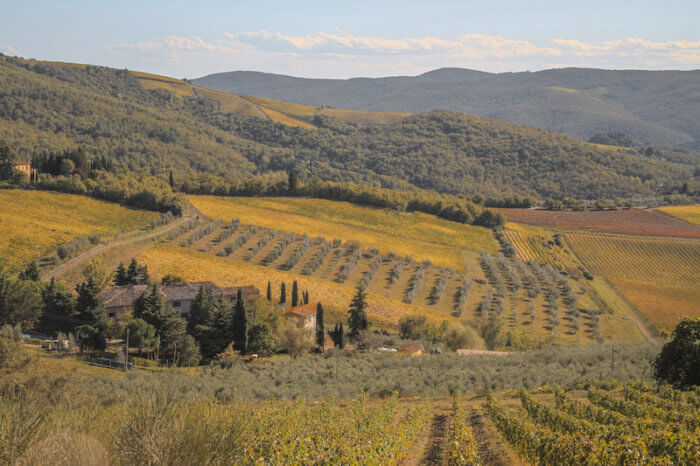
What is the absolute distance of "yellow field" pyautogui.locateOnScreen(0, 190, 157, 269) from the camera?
46.6 metres

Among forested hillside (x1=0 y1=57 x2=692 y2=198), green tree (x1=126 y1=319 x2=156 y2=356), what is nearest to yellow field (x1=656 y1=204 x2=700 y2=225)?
forested hillside (x1=0 y1=57 x2=692 y2=198)

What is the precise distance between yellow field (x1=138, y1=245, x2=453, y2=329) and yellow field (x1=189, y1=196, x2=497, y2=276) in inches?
609

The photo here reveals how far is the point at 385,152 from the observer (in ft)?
594

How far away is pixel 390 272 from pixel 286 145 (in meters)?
135

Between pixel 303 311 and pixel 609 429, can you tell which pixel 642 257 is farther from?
pixel 609 429

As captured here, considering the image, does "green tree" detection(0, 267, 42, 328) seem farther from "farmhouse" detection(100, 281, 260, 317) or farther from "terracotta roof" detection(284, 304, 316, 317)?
"terracotta roof" detection(284, 304, 316, 317)

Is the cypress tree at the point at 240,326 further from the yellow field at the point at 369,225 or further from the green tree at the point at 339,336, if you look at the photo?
the yellow field at the point at 369,225

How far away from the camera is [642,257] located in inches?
2692

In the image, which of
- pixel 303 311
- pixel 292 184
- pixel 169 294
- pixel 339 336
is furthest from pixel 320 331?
pixel 292 184

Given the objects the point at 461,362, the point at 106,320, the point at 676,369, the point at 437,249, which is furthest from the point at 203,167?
the point at 676,369

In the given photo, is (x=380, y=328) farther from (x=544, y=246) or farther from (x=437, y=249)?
(x=544, y=246)

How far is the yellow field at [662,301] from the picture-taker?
5030cm

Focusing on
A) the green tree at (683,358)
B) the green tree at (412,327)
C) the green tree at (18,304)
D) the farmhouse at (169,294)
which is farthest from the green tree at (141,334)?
the green tree at (683,358)

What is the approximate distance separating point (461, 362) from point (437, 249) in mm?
41330
